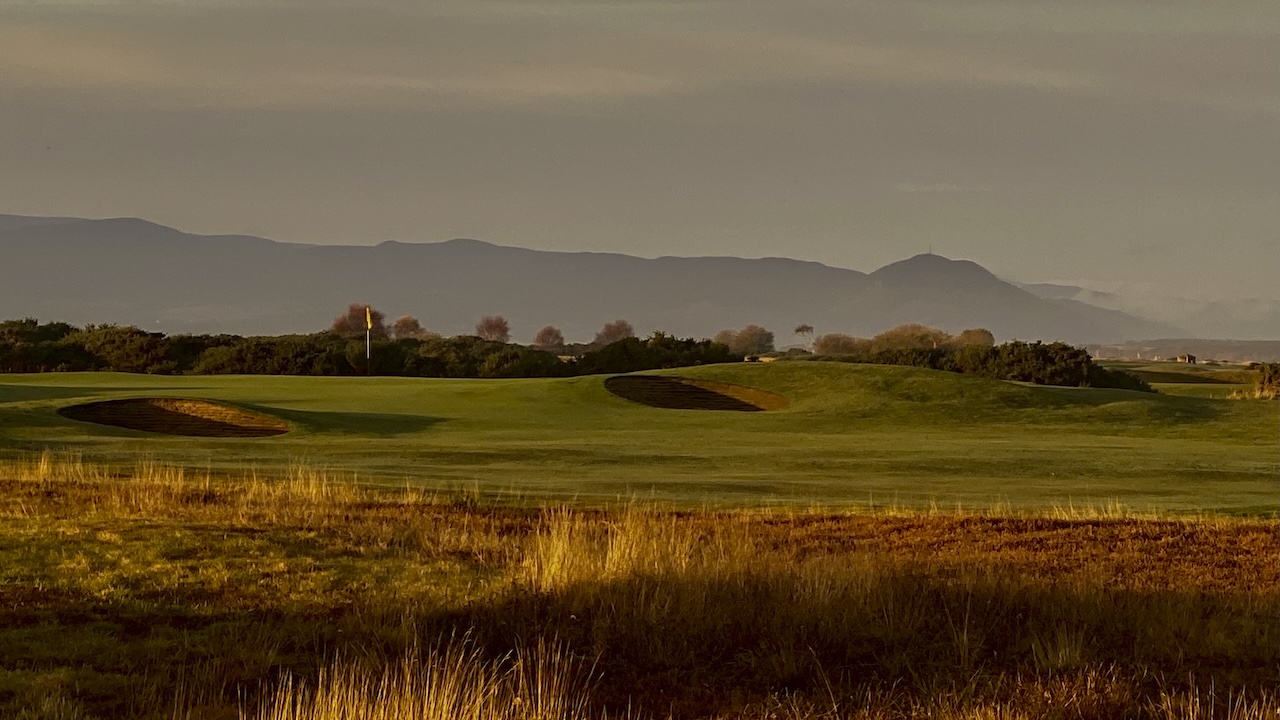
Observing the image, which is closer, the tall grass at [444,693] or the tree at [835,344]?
the tall grass at [444,693]

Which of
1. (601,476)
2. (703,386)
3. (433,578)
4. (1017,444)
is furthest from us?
(703,386)

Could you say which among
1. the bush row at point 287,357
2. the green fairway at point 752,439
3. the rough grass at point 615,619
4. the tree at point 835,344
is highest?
the tree at point 835,344

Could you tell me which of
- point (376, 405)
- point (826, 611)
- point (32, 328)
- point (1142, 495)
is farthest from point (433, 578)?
point (32, 328)

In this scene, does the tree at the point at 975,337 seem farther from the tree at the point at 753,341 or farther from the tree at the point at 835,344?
the tree at the point at 753,341

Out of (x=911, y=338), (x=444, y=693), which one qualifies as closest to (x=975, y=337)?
(x=911, y=338)

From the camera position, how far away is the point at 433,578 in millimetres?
13727

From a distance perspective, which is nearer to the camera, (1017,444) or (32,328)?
(1017,444)

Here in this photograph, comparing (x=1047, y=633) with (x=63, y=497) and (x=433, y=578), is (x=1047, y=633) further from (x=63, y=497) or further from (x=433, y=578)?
(x=63, y=497)

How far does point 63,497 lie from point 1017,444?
21.5 m

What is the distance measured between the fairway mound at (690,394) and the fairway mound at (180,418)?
13422mm

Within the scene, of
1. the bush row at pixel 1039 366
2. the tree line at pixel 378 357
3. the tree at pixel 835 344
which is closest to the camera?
the bush row at pixel 1039 366

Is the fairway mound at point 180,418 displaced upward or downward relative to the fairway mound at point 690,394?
downward

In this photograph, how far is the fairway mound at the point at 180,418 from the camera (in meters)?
35.8

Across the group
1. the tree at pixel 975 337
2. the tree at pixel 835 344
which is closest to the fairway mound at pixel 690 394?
the tree at pixel 975 337
